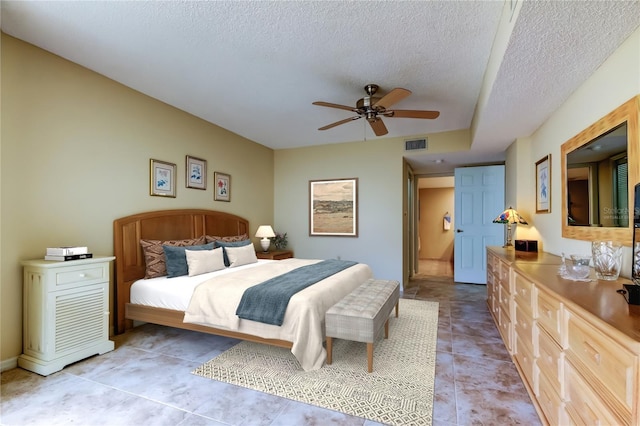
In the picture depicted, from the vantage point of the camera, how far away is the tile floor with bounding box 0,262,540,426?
1.87 metres

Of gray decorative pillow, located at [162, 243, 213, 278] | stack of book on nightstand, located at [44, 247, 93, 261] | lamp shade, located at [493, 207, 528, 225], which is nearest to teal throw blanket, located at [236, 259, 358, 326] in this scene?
gray decorative pillow, located at [162, 243, 213, 278]

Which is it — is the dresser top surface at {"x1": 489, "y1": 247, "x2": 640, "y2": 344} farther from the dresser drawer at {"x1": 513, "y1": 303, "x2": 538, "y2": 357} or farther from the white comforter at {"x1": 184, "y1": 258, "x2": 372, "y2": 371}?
the white comforter at {"x1": 184, "y1": 258, "x2": 372, "y2": 371}

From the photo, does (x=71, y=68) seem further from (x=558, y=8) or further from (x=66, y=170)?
(x=558, y=8)

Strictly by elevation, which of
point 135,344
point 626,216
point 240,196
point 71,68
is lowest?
point 135,344

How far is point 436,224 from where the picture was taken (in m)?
9.19

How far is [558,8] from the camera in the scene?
155 centimetres

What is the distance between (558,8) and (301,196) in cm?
487

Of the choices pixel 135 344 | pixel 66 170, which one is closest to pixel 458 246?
pixel 135 344

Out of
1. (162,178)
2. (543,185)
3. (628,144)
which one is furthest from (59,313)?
(543,185)

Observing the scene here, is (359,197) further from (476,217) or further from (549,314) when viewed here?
(549,314)

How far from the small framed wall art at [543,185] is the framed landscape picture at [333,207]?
9.18 ft

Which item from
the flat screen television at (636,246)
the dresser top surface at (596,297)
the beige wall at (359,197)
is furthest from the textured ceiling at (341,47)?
A: the beige wall at (359,197)

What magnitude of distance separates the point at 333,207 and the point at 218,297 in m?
3.40

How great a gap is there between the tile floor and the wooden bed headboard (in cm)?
55
